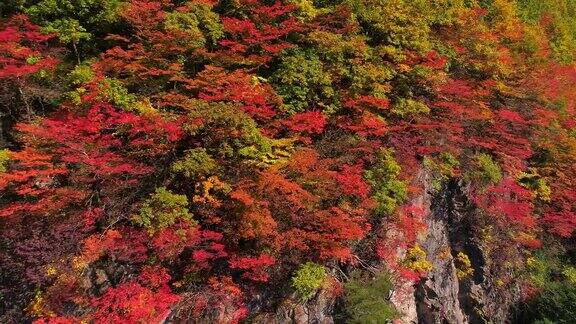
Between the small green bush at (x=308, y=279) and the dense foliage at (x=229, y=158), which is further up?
the dense foliage at (x=229, y=158)

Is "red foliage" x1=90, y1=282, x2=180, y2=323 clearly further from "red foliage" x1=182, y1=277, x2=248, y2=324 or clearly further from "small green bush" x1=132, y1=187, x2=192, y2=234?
"small green bush" x1=132, y1=187, x2=192, y2=234

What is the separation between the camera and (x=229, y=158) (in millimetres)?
15523

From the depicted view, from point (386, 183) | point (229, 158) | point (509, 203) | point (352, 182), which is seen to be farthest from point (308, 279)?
point (509, 203)

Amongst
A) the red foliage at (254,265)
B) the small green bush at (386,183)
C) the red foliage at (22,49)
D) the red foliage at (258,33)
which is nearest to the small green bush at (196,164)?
the red foliage at (254,265)

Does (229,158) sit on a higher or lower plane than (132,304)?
higher

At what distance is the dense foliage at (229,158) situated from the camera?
14.3 metres

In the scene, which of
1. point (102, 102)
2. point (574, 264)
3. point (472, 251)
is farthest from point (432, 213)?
point (102, 102)

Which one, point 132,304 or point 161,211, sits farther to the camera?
point 161,211

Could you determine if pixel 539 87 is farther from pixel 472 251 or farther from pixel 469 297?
pixel 469 297

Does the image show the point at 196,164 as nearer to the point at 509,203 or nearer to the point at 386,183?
the point at 386,183

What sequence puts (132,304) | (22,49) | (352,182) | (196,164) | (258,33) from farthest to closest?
1. (258,33)
2. (352,182)
3. (22,49)
4. (196,164)
5. (132,304)

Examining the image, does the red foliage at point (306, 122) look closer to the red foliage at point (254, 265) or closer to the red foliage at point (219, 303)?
the red foliage at point (254, 265)

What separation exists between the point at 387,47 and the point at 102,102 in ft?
41.7

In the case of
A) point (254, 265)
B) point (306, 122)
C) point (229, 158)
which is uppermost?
point (306, 122)
